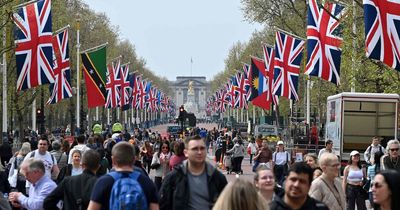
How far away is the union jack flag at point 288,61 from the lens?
39.9 meters

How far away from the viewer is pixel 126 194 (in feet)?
25.1

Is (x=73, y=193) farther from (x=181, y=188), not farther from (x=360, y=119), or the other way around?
(x=360, y=119)

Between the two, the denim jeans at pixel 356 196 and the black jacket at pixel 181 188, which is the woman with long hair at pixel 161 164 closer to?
the denim jeans at pixel 356 196

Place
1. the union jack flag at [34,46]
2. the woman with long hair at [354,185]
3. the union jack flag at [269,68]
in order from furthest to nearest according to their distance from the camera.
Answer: the union jack flag at [269,68] → the union jack flag at [34,46] → the woman with long hair at [354,185]

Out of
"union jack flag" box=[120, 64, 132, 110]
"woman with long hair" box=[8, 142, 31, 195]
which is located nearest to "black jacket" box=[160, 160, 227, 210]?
"woman with long hair" box=[8, 142, 31, 195]

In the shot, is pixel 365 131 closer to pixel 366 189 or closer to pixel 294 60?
pixel 294 60

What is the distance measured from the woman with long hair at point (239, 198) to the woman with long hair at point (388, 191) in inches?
49.1

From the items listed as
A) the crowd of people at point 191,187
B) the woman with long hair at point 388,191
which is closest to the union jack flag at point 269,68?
the crowd of people at point 191,187

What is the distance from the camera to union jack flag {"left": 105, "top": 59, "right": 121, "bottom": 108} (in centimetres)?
5612

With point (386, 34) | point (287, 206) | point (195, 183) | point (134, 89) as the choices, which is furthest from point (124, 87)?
point (287, 206)

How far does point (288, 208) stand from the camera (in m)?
6.87

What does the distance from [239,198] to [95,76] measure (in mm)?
36764

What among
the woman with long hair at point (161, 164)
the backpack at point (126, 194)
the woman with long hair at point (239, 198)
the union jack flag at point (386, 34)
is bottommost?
the woman with long hair at point (161, 164)

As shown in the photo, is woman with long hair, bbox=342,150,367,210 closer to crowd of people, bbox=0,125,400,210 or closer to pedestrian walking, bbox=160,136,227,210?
crowd of people, bbox=0,125,400,210
